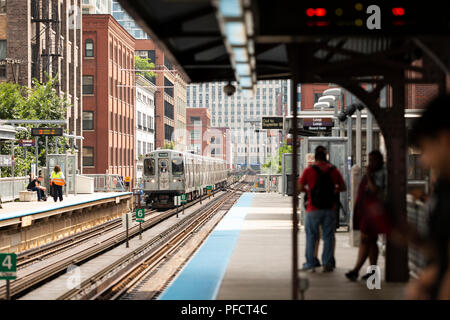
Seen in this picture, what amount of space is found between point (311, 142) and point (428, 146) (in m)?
15.7

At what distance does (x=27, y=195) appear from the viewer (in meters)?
33.6

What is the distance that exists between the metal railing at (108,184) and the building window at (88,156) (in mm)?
16987

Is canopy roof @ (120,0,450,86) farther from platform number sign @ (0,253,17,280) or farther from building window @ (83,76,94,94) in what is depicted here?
building window @ (83,76,94,94)

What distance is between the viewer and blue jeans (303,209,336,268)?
10.4m

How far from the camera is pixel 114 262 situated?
20.1 metres

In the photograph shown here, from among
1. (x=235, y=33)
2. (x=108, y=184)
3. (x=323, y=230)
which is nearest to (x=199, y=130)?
(x=108, y=184)

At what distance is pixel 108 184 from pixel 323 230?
4143cm

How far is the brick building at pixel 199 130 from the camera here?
502ft

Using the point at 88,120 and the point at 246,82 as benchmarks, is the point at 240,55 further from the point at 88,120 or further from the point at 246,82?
the point at 88,120

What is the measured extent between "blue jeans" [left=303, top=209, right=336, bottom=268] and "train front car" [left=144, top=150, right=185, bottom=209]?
108 feet

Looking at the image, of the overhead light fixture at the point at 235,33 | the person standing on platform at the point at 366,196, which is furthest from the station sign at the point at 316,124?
the overhead light fixture at the point at 235,33

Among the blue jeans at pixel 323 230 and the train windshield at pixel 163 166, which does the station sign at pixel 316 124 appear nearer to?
the blue jeans at pixel 323 230
